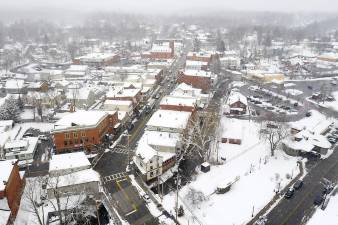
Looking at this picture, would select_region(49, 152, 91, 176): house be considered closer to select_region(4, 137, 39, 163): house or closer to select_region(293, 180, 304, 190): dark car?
select_region(4, 137, 39, 163): house

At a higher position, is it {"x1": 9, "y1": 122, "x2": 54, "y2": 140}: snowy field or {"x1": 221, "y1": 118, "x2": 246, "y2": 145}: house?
{"x1": 221, "y1": 118, "x2": 246, "y2": 145}: house

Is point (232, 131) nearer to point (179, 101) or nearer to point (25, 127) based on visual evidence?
point (179, 101)

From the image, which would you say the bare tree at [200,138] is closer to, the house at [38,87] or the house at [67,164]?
the house at [67,164]

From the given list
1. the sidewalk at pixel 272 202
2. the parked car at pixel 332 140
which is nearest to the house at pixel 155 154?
the sidewalk at pixel 272 202

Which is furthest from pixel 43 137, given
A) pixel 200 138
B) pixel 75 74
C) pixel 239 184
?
pixel 75 74

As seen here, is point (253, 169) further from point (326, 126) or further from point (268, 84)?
point (268, 84)

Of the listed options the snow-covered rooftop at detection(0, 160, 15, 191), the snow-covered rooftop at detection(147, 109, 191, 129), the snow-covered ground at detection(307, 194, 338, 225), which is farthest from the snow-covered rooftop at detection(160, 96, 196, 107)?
the snow-covered rooftop at detection(0, 160, 15, 191)
